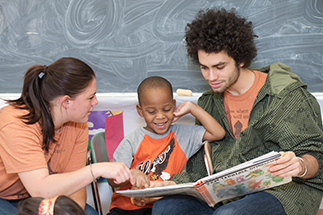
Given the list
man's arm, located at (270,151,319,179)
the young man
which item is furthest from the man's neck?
man's arm, located at (270,151,319,179)

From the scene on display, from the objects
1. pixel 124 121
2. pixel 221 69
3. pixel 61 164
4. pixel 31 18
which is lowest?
pixel 61 164

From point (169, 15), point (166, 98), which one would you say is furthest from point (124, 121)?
point (169, 15)

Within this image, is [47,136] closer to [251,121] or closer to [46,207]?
[46,207]

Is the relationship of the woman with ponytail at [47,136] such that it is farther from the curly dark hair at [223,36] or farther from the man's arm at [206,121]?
the curly dark hair at [223,36]

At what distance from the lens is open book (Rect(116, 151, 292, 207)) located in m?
1.18

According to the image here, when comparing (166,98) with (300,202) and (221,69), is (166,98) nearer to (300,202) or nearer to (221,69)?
(221,69)

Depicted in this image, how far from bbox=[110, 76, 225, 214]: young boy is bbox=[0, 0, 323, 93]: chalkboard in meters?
0.45

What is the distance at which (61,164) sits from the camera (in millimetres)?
1698

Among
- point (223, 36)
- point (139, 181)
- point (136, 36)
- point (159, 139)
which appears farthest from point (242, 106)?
point (136, 36)

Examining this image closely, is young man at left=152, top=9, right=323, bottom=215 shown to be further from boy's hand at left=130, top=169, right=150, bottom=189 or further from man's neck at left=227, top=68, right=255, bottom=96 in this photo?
boy's hand at left=130, top=169, right=150, bottom=189

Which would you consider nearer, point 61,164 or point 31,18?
point 61,164

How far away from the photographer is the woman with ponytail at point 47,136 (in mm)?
1341

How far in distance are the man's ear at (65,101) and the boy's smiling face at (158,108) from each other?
42 centimetres

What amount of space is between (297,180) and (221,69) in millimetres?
691
